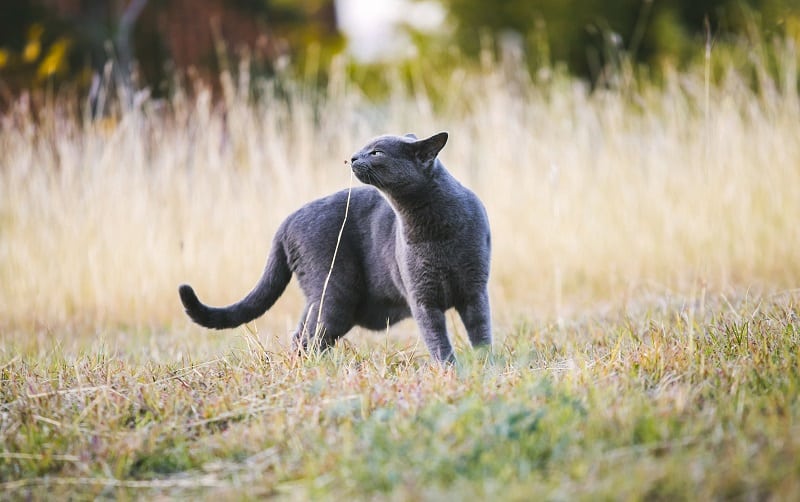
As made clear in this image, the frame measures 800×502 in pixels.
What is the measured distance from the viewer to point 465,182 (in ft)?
19.2

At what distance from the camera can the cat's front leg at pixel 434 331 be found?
2.92 meters

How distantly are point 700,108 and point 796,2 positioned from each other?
9.56 feet

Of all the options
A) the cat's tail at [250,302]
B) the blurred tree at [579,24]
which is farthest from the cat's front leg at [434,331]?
the blurred tree at [579,24]

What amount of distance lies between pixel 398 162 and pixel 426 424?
110cm

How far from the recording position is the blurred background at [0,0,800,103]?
896 centimetres

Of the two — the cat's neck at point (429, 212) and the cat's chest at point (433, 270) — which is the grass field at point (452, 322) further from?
the cat's neck at point (429, 212)

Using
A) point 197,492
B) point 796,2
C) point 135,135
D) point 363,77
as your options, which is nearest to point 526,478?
point 197,492

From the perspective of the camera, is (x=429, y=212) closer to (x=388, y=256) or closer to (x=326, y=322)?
(x=388, y=256)

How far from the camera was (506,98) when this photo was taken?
5.94 meters

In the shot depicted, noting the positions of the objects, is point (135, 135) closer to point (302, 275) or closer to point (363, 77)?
point (302, 275)

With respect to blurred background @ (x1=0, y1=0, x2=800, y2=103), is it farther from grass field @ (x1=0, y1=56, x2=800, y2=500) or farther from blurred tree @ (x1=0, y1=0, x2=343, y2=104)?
grass field @ (x1=0, y1=56, x2=800, y2=500)

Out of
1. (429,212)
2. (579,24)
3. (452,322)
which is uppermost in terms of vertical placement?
(579,24)

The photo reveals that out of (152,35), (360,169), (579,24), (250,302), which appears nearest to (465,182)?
(250,302)

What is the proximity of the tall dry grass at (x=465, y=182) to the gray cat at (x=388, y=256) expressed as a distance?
1.36 metres
